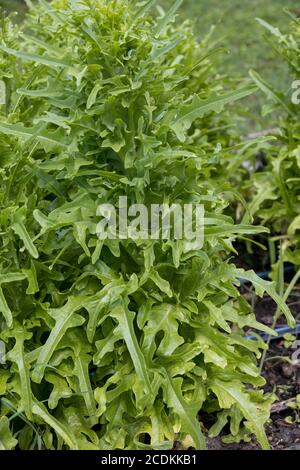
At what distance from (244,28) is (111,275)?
5910mm

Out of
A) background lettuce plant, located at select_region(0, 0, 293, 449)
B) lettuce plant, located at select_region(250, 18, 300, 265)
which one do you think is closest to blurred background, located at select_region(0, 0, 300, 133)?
lettuce plant, located at select_region(250, 18, 300, 265)

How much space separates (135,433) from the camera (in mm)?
2510

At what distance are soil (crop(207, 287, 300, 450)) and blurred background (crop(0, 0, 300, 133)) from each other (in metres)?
2.46

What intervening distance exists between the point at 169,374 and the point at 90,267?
1.56 feet

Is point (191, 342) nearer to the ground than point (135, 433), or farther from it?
farther from it

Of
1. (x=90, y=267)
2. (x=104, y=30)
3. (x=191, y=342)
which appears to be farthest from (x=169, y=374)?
(x=104, y=30)

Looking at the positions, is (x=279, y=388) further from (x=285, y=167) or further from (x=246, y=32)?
(x=246, y=32)

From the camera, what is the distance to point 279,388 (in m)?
3.06

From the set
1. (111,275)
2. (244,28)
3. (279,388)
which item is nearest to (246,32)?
(244,28)

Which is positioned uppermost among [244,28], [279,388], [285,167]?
[285,167]

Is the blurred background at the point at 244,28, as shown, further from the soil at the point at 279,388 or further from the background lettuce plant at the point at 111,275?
the background lettuce plant at the point at 111,275

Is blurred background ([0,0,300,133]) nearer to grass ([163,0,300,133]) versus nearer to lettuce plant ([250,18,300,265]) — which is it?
grass ([163,0,300,133])
